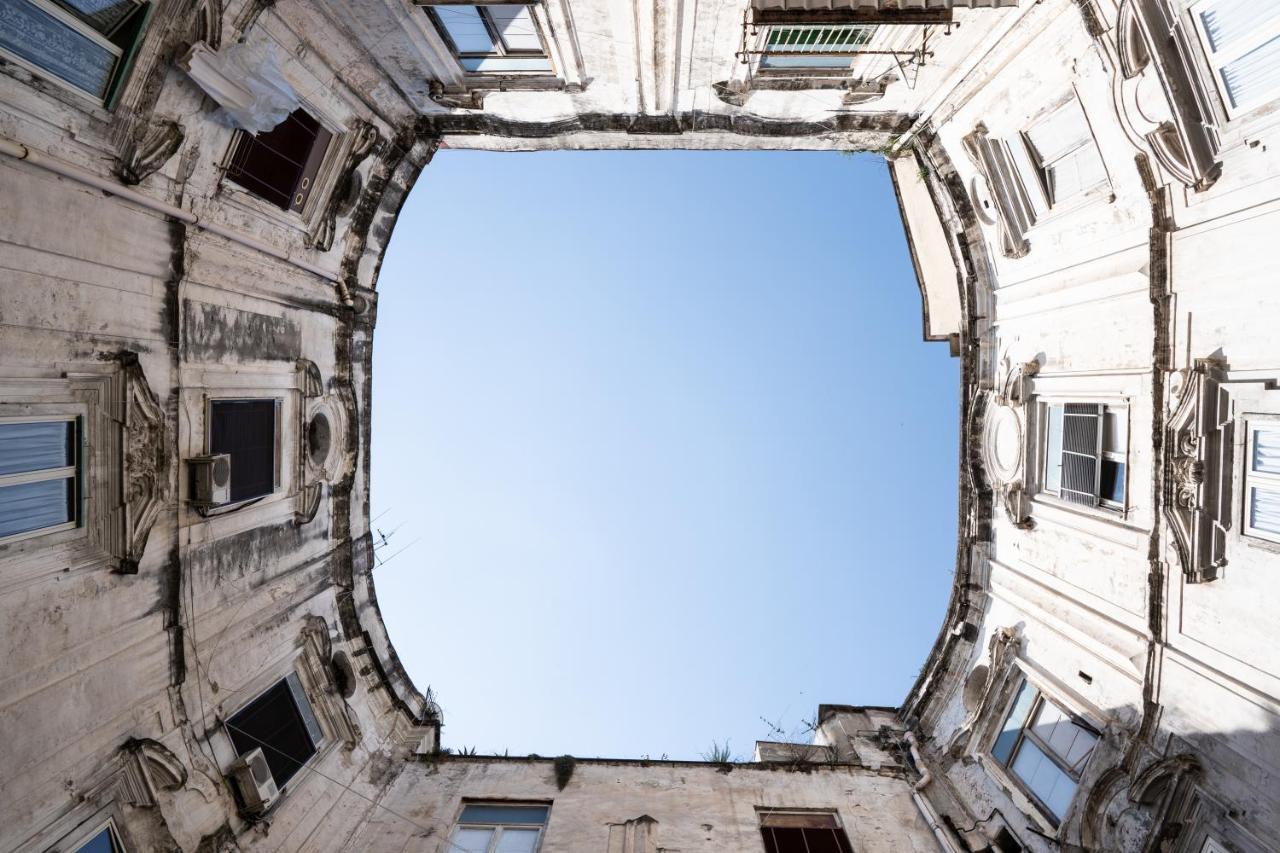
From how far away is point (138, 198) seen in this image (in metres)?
7.07

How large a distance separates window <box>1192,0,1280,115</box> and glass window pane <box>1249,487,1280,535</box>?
3542mm

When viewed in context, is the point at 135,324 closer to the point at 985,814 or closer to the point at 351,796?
the point at 351,796

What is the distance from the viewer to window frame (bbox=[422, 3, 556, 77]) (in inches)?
378

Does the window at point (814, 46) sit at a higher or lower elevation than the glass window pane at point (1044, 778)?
higher

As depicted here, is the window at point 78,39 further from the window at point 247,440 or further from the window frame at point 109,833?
the window frame at point 109,833

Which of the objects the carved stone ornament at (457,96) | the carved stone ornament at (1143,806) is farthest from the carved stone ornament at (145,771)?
the carved stone ornament at (1143,806)

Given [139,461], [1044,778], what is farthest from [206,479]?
[1044,778]

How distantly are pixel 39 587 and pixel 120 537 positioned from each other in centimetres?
88

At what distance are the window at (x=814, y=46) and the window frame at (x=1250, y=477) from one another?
7265 millimetres

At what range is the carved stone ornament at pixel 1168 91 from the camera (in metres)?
6.70

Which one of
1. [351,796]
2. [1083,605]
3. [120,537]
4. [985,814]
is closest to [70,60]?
[120,537]

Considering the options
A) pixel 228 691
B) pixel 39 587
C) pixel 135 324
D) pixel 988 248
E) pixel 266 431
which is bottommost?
pixel 228 691

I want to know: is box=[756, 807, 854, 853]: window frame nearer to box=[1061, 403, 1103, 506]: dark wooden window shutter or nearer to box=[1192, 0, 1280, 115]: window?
box=[1061, 403, 1103, 506]: dark wooden window shutter

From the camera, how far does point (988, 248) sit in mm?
Result: 11055
